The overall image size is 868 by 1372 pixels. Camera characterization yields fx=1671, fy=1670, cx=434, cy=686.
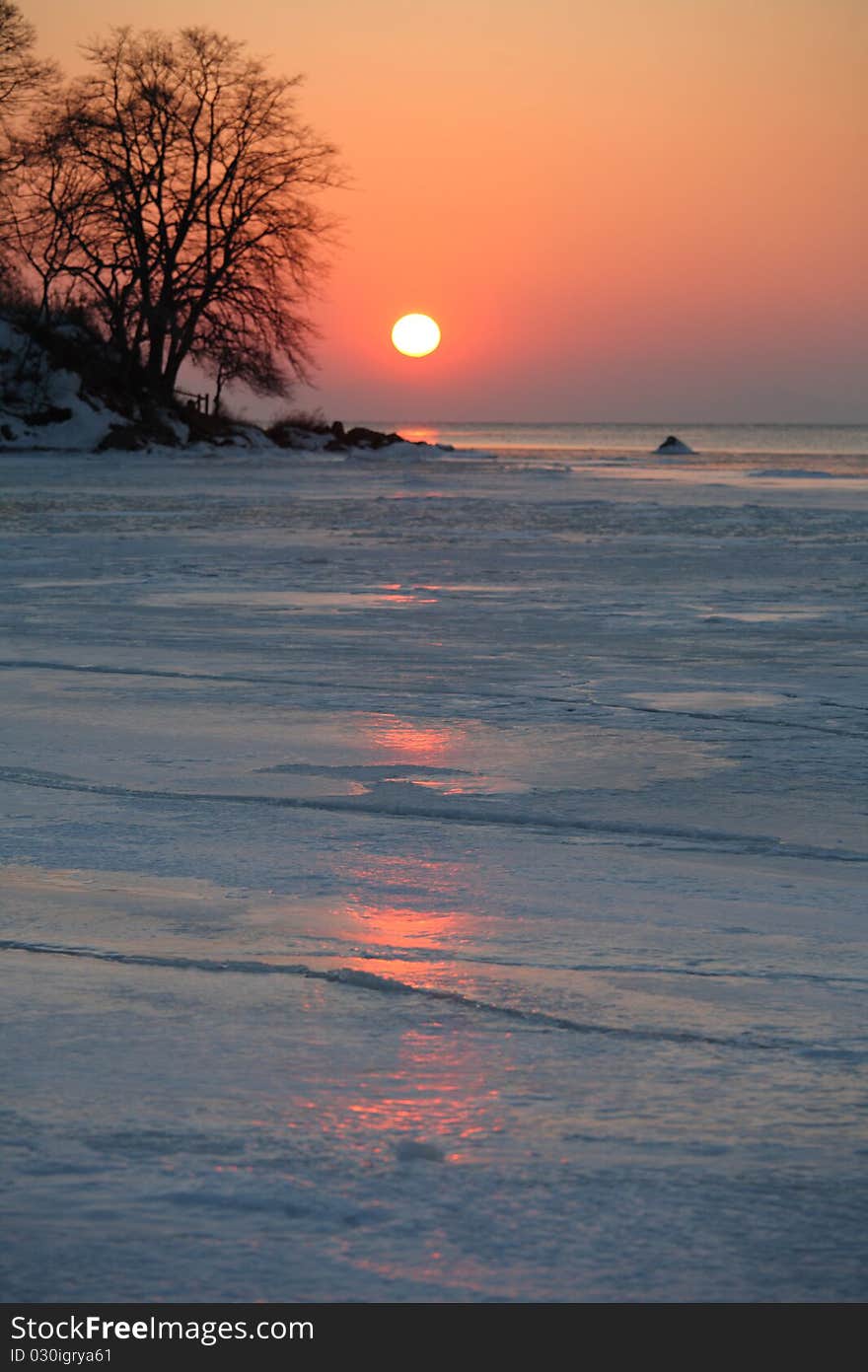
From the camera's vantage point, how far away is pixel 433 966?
3.63 metres

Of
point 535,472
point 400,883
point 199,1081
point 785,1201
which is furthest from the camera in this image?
point 535,472

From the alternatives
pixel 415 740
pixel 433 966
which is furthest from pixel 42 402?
pixel 433 966

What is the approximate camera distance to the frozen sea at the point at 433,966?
236cm

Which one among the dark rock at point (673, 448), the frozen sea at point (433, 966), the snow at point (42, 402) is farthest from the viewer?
the dark rock at point (673, 448)

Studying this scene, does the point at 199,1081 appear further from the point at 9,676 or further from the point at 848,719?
the point at 9,676

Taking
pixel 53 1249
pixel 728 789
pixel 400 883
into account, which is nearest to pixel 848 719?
pixel 728 789

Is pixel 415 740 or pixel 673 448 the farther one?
pixel 673 448

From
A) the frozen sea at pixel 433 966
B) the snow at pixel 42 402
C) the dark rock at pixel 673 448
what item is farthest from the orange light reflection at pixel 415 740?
the dark rock at pixel 673 448

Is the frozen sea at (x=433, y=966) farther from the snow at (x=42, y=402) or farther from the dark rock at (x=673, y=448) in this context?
the dark rock at (x=673, y=448)

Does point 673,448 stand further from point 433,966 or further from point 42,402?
point 433,966

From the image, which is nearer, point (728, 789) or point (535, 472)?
point (728, 789)

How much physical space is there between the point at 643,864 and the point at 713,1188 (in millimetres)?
2135

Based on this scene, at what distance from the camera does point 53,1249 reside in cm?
229

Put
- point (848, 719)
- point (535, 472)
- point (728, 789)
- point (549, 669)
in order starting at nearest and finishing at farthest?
point (728, 789) → point (848, 719) → point (549, 669) → point (535, 472)
